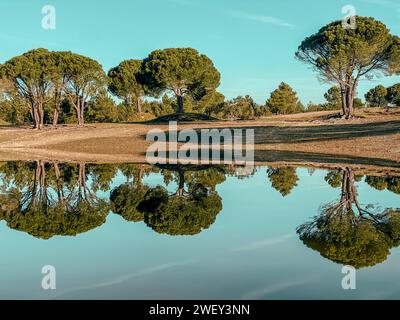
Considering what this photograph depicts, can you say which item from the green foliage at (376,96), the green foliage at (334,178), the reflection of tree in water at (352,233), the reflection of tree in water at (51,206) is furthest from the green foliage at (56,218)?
the green foliage at (376,96)

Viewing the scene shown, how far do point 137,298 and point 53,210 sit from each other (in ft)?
25.2

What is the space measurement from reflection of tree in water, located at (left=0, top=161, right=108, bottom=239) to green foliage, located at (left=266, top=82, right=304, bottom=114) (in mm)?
101015

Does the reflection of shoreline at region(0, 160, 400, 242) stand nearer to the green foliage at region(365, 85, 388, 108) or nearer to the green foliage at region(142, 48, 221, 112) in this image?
the green foliage at region(142, 48, 221, 112)

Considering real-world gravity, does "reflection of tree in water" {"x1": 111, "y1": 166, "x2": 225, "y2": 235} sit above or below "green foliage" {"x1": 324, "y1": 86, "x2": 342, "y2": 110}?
below

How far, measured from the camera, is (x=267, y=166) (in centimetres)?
2947

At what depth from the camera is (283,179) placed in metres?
22.1

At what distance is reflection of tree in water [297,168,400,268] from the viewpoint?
29.9ft

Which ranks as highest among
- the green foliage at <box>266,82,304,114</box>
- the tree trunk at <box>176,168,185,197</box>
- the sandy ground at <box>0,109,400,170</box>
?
the green foliage at <box>266,82,304,114</box>

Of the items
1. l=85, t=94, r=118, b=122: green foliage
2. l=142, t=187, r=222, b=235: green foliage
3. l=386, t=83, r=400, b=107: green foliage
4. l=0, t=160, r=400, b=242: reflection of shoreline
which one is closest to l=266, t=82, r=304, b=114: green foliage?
l=386, t=83, r=400, b=107: green foliage

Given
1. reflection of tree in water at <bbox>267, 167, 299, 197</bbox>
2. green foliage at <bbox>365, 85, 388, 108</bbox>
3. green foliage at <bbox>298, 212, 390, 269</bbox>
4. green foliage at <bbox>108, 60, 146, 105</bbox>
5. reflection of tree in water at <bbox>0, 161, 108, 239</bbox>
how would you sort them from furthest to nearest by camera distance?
green foliage at <bbox>365, 85, 388, 108</bbox>
green foliage at <bbox>108, 60, 146, 105</bbox>
reflection of tree in water at <bbox>267, 167, 299, 197</bbox>
reflection of tree in water at <bbox>0, 161, 108, 239</bbox>
green foliage at <bbox>298, 212, 390, 269</bbox>

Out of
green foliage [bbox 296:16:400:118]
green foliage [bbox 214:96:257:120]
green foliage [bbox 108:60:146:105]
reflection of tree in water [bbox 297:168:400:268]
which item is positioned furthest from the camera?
green foliage [bbox 108:60:146:105]

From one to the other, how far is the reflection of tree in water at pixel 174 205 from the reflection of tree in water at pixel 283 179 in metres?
2.46

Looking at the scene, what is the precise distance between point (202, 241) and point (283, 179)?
12382 mm

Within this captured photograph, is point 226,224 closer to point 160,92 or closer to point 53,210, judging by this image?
point 53,210
